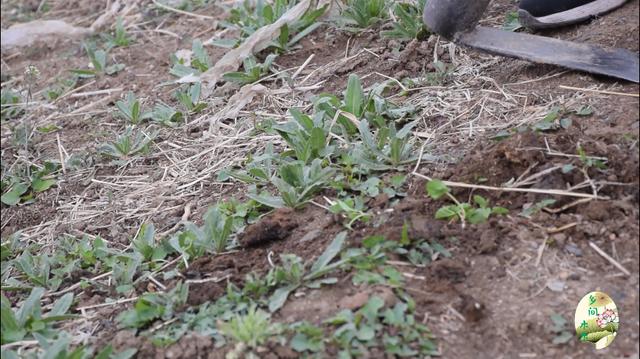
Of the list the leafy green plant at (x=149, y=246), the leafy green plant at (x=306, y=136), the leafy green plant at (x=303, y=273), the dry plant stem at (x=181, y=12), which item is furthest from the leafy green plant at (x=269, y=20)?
the leafy green plant at (x=303, y=273)

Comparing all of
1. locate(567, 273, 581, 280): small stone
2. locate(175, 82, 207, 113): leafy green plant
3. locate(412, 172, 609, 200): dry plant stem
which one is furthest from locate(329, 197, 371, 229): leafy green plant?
locate(175, 82, 207, 113): leafy green plant

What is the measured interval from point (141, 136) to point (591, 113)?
186 centimetres

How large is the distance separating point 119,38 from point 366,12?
5.01ft

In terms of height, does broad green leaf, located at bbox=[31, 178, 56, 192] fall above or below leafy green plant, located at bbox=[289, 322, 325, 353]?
below

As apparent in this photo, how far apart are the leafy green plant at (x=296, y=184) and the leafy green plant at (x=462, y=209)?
405mm

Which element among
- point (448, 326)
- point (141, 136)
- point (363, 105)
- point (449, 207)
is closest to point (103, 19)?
point (141, 136)

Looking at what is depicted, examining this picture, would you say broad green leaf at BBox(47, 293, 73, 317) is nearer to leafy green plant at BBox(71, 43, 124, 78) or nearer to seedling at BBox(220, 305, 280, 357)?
seedling at BBox(220, 305, 280, 357)

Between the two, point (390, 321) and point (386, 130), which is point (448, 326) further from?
point (386, 130)

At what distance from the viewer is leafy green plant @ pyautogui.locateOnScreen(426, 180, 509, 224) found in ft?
8.07

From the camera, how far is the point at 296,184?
285 centimetres

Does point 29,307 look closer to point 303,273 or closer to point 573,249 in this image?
point 303,273

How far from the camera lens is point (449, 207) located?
2.50m

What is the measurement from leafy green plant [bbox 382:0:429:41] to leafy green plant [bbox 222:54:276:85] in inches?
21.2

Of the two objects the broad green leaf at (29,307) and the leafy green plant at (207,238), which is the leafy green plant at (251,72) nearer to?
the leafy green plant at (207,238)
